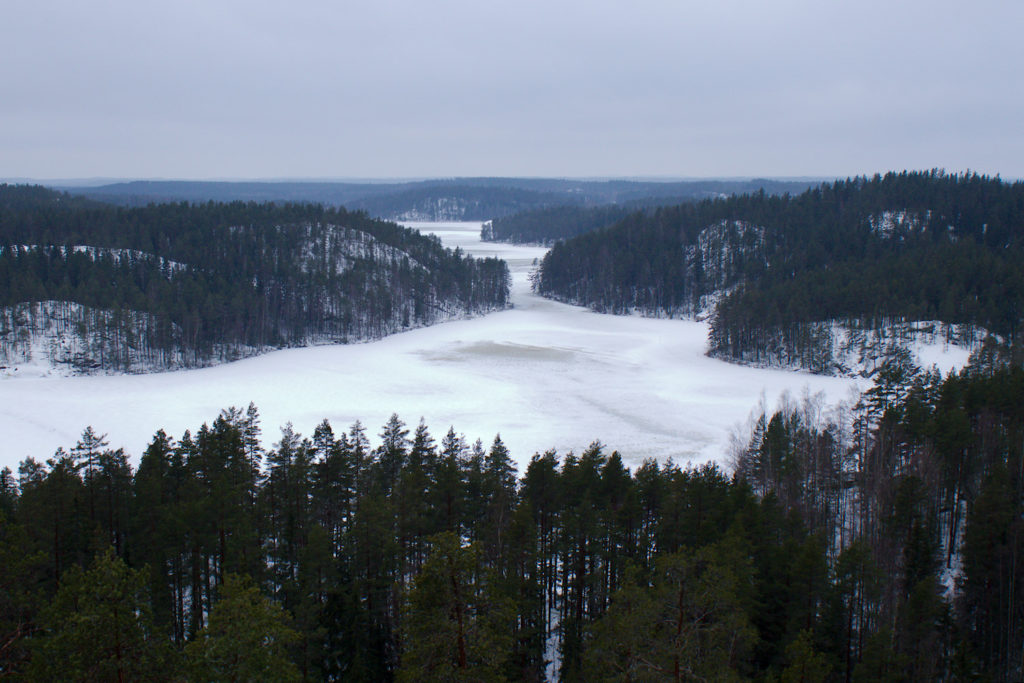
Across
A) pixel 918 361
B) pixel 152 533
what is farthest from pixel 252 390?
pixel 918 361

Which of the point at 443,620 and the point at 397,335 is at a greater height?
the point at 443,620

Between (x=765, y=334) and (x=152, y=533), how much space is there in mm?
→ 76162

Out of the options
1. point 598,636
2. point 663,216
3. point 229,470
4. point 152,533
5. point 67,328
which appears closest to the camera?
point 598,636

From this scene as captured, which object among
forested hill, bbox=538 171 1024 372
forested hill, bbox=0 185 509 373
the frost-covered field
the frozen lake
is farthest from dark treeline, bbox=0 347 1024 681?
forested hill, bbox=0 185 509 373

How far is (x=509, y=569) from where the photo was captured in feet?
69.2

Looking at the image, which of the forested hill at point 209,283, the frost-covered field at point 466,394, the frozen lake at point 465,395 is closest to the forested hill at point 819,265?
the frost-covered field at point 466,394

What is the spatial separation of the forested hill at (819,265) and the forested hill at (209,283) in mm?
26851

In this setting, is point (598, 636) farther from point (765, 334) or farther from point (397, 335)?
point (397, 335)

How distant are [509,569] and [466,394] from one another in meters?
42.2

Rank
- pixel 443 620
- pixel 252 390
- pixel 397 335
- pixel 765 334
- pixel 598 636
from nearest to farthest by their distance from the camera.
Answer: pixel 443 620, pixel 598 636, pixel 252 390, pixel 765 334, pixel 397 335

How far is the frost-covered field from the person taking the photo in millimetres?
50562

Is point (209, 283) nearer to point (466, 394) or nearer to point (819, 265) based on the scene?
point (466, 394)

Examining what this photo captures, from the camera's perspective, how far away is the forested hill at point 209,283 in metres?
79.8

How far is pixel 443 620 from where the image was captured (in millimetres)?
12188
